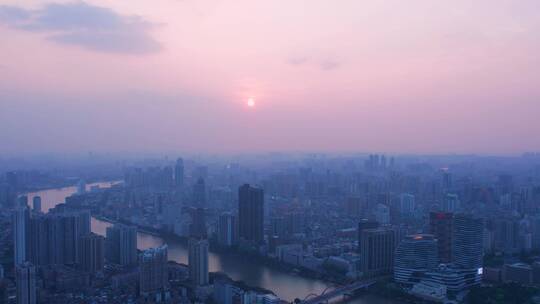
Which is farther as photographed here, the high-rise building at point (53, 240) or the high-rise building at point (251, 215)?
the high-rise building at point (251, 215)

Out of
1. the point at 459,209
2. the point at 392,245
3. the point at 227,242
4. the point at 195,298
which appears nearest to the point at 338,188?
the point at 459,209

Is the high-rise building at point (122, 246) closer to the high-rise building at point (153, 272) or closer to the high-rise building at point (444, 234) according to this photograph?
the high-rise building at point (153, 272)

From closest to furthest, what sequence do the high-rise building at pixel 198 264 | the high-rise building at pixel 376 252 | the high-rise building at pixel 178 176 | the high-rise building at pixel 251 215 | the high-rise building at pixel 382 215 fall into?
the high-rise building at pixel 198 264 < the high-rise building at pixel 376 252 < the high-rise building at pixel 251 215 < the high-rise building at pixel 382 215 < the high-rise building at pixel 178 176

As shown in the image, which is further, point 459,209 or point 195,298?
point 459,209

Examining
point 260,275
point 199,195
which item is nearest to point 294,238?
point 260,275

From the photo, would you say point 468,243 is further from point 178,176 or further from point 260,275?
point 178,176

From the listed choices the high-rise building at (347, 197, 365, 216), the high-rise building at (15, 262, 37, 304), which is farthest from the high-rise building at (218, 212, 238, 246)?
the high-rise building at (15, 262, 37, 304)

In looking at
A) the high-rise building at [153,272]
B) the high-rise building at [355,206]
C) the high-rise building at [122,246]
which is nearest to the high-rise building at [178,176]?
the high-rise building at [355,206]

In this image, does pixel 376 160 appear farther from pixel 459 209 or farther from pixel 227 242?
pixel 227 242
